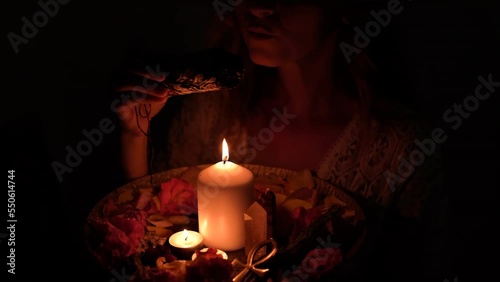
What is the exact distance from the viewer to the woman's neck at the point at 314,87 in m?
1.02

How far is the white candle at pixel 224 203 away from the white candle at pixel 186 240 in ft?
0.10

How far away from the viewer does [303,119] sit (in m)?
1.09

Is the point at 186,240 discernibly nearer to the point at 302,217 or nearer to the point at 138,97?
the point at 302,217

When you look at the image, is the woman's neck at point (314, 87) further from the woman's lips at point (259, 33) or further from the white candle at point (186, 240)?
the white candle at point (186, 240)

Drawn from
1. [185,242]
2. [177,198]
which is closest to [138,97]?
[177,198]

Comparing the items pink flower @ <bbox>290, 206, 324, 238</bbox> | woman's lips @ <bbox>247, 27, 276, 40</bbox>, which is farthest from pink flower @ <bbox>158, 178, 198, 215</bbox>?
woman's lips @ <bbox>247, 27, 276, 40</bbox>

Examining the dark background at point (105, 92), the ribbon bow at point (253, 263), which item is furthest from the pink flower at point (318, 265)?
the dark background at point (105, 92)

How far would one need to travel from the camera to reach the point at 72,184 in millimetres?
1038

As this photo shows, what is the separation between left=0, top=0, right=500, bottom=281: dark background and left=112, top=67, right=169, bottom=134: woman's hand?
0.20ft

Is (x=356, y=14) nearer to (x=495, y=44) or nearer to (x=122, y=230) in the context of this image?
(x=495, y=44)

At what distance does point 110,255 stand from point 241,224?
0.21 meters

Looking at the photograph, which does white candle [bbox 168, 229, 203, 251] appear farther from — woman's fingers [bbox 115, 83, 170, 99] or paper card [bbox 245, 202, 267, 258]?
woman's fingers [bbox 115, 83, 170, 99]

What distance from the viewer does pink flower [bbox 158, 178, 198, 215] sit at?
86cm

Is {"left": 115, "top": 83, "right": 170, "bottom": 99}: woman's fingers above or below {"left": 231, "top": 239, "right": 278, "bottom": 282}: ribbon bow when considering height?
above
